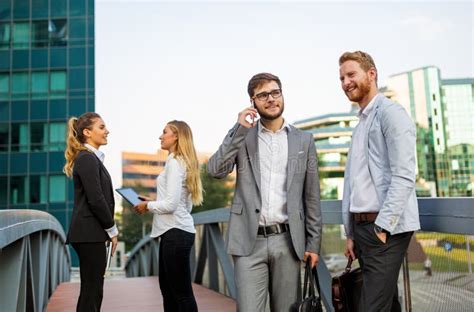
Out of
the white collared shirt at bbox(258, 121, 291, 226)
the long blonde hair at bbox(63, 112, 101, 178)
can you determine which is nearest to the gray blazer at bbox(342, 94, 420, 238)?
the white collared shirt at bbox(258, 121, 291, 226)

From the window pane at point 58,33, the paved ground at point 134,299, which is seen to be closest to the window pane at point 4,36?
the window pane at point 58,33

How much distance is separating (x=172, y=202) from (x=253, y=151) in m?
1.17

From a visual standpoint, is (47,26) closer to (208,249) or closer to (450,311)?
(208,249)

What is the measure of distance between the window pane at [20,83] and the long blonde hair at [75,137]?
30482mm

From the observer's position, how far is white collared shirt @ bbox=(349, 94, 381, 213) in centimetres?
238

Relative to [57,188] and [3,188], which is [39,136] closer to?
[57,188]

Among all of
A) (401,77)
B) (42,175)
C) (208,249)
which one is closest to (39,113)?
(42,175)

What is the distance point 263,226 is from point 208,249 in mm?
4182

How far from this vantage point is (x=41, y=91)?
32.3m

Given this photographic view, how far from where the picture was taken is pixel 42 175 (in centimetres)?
3108

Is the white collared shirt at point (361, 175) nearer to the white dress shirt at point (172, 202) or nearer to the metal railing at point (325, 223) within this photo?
the metal railing at point (325, 223)

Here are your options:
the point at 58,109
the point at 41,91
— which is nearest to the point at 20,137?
the point at 58,109

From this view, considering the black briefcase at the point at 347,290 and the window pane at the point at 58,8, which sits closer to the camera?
the black briefcase at the point at 347,290

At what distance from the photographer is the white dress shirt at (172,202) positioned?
12.5ft
